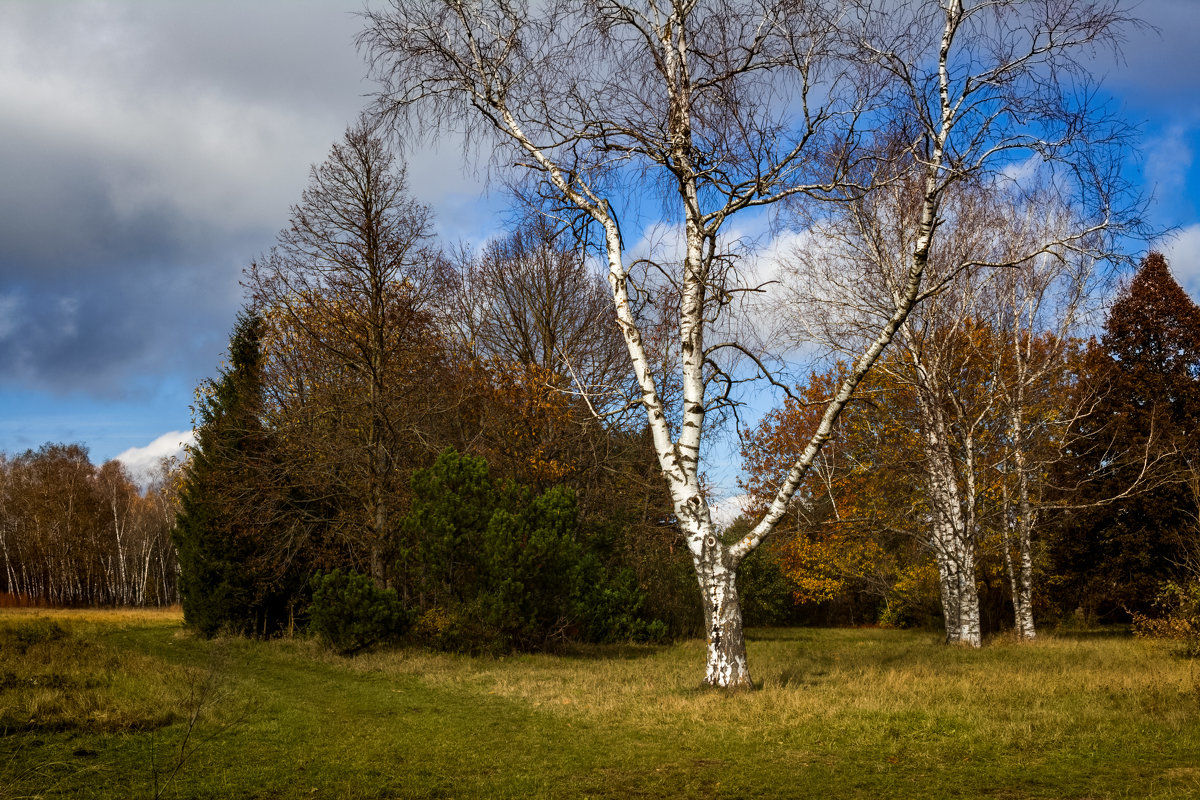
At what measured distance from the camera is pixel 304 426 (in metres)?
19.1

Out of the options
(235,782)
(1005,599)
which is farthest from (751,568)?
(235,782)

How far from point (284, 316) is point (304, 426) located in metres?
3.93

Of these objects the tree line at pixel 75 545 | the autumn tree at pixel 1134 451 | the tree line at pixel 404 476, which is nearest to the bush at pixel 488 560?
the tree line at pixel 404 476

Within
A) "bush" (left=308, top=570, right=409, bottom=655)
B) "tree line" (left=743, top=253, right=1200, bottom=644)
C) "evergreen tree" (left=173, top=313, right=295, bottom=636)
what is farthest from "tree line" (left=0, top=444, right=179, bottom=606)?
"tree line" (left=743, top=253, right=1200, bottom=644)

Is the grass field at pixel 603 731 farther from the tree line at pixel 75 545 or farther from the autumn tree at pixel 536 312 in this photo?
the tree line at pixel 75 545

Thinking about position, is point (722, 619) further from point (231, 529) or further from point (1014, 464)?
point (231, 529)

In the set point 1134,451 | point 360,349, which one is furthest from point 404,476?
point 1134,451

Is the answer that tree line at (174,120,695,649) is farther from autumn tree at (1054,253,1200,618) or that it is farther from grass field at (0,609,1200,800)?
autumn tree at (1054,253,1200,618)

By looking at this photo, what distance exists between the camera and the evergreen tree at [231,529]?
19234mm

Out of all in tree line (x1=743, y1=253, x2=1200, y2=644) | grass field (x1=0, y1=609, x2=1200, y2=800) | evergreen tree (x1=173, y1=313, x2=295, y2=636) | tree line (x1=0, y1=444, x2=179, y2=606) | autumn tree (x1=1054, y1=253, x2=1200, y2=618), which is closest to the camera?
grass field (x1=0, y1=609, x2=1200, y2=800)

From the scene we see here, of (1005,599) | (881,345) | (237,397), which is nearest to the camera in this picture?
(881,345)

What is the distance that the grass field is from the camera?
5512 mm

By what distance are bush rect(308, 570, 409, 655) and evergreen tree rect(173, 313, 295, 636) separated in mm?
4205

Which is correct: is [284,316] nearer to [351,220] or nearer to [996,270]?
[351,220]
